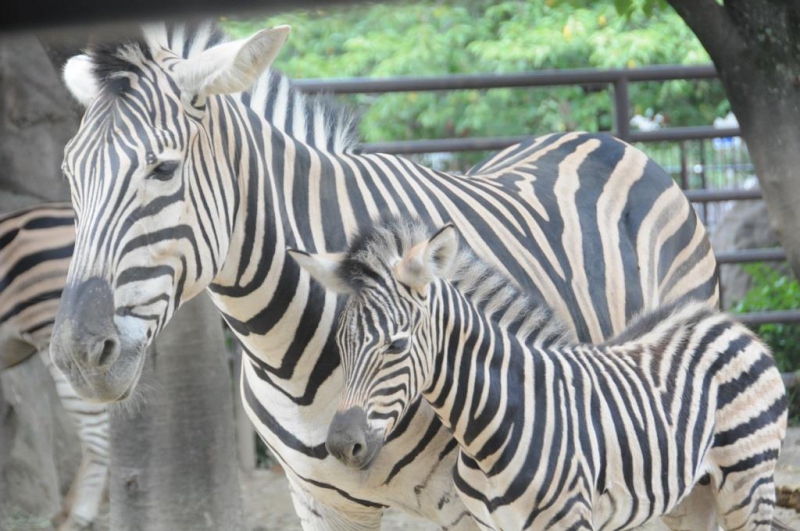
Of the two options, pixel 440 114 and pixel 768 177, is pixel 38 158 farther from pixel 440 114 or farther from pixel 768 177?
pixel 440 114

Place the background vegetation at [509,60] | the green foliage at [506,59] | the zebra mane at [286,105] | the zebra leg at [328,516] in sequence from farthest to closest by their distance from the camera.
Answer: the green foliage at [506,59], the background vegetation at [509,60], the zebra leg at [328,516], the zebra mane at [286,105]

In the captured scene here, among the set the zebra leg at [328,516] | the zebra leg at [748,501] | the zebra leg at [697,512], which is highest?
the zebra leg at [328,516]

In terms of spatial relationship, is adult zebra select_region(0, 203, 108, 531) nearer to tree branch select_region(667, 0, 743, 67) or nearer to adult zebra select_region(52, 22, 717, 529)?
adult zebra select_region(52, 22, 717, 529)

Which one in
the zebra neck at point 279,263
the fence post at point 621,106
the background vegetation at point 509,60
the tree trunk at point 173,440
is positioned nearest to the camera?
the zebra neck at point 279,263

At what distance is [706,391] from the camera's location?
11.1ft

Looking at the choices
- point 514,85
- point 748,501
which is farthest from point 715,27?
point 514,85

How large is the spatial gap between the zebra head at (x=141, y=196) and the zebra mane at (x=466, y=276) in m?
0.39

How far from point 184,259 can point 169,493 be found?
2.53 metres

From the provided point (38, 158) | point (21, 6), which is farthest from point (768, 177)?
point (38, 158)

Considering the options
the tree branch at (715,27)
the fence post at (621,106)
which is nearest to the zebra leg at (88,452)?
the tree branch at (715,27)

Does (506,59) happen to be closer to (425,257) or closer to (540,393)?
(540,393)

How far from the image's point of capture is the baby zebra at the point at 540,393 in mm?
2812

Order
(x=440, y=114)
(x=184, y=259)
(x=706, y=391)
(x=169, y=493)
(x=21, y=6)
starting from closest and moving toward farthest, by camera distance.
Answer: (x=21, y=6) → (x=184, y=259) → (x=706, y=391) → (x=169, y=493) → (x=440, y=114)

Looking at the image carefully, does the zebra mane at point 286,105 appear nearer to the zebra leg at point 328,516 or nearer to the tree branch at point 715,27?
the zebra leg at point 328,516
